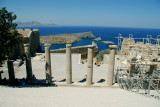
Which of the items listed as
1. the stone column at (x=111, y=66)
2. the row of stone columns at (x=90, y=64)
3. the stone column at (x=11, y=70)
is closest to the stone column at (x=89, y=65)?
the row of stone columns at (x=90, y=64)

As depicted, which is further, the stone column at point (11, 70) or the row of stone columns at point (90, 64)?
the stone column at point (11, 70)

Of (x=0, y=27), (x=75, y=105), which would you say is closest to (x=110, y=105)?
(x=75, y=105)

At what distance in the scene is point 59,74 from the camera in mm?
16531

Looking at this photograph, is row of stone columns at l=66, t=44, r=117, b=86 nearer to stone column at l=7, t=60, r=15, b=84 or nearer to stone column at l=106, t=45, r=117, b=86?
stone column at l=106, t=45, r=117, b=86

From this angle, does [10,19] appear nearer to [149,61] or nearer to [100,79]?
[100,79]

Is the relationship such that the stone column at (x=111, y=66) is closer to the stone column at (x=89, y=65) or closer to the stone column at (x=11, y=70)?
the stone column at (x=89, y=65)

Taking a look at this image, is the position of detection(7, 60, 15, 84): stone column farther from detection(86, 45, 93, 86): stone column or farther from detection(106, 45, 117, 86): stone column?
detection(106, 45, 117, 86): stone column

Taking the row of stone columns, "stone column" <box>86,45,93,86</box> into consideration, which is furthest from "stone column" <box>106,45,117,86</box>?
"stone column" <box>86,45,93,86</box>

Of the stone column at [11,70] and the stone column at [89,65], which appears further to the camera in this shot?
the stone column at [11,70]

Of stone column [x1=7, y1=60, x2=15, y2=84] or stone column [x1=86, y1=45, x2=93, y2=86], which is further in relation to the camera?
stone column [x1=7, y1=60, x2=15, y2=84]

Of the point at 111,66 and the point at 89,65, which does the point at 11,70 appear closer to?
the point at 89,65

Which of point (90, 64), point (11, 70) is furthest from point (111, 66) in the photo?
point (11, 70)

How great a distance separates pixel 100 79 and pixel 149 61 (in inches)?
212

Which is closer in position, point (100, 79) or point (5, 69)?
point (100, 79)
